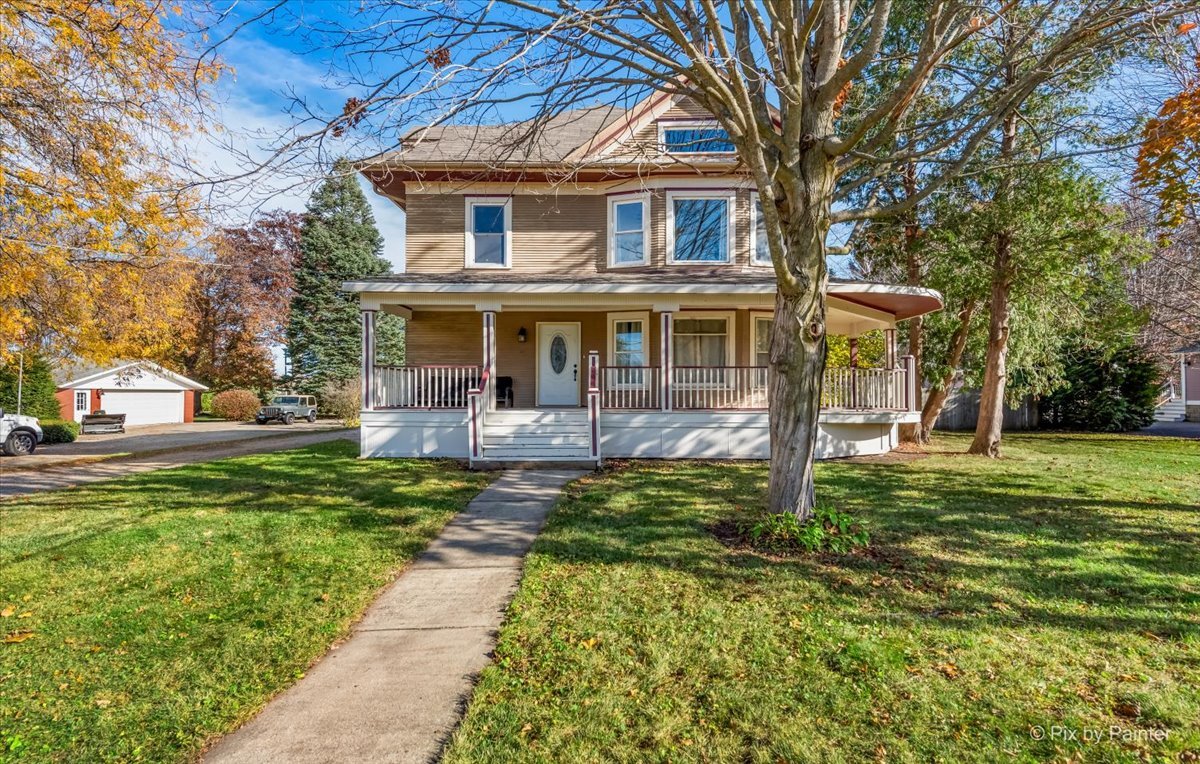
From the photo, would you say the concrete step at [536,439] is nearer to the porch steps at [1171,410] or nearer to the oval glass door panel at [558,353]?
the oval glass door panel at [558,353]

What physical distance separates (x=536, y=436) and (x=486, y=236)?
5.53m

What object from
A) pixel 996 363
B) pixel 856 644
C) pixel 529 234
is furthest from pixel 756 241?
pixel 856 644

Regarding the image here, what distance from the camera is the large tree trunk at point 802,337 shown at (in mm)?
5367

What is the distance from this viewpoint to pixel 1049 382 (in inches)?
703

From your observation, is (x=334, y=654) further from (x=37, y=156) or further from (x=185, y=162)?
(x=37, y=156)

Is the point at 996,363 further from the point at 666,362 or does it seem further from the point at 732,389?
the point at 666,362

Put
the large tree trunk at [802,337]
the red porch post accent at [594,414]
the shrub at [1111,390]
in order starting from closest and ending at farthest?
the large tree trunk at [802,337] < the red porch post accent at [594,414] < the shrub at [1111,390]

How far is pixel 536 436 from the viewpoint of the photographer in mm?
10844

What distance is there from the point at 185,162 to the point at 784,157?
6.35m

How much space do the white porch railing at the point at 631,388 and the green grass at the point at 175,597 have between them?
4430mm

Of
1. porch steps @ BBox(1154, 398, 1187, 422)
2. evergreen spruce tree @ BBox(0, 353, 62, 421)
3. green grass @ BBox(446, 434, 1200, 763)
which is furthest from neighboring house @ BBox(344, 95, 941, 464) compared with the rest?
porch steps @ BBox(1154, 398, 1187, 422)

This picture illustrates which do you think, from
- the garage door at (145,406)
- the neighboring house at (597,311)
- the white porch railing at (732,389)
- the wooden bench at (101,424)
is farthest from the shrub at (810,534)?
the garage door at (145,406)

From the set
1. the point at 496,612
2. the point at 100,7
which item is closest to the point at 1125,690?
the point at 496,612

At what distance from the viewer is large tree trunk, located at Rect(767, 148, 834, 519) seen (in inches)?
211
